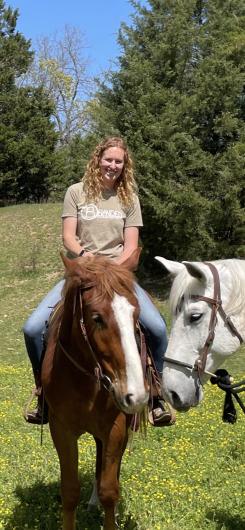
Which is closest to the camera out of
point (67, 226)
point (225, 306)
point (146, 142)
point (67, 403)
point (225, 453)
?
Result: point (225, 306)

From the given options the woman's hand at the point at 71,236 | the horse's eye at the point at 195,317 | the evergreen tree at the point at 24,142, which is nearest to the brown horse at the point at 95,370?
the horse's eye at the point at 195,317

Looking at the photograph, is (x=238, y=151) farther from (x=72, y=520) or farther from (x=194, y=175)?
(x=72, y=520)

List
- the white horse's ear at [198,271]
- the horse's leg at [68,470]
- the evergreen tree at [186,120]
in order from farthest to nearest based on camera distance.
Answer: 1. the evergreen tree at [186,120]
2. the horse's leg at [68,470]
3. the white horse's ear at [198,271]

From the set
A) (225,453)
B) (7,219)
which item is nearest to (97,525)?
(225,453)

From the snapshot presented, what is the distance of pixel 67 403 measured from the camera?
3807 millimetres

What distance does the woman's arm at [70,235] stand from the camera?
13.4 ft

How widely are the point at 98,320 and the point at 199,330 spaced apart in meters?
0.63

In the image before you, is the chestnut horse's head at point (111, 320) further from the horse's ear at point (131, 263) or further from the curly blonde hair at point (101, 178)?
the curly blonde hair at point (101, 178)

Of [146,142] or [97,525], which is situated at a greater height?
[146,142]

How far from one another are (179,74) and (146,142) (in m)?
2.15

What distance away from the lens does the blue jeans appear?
419 cm

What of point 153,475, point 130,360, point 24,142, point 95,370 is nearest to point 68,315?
point 95,370

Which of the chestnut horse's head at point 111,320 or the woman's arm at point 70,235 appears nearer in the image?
the chestnut horse's head at point 111,320

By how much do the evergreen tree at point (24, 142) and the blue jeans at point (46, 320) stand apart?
3061 cm
